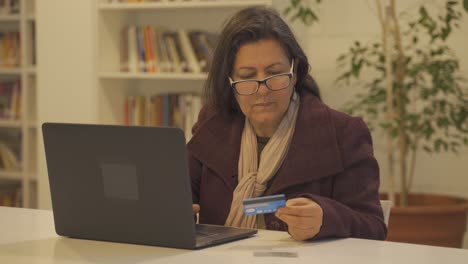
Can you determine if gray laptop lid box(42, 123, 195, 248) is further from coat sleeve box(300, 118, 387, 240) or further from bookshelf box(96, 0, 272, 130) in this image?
bookshelf box(96, 0, 272, 130)

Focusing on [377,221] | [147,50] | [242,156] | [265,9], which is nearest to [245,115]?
[242,156]

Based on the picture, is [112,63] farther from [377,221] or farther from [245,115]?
Answer: [377,221]

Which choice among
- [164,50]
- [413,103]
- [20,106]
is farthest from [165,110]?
[413,103]

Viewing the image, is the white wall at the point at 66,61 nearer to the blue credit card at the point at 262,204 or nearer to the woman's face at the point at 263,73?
the woman's face at the point at 263,73

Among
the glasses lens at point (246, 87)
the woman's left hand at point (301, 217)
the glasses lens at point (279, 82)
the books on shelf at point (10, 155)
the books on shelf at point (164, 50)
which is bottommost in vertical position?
the books on shelf at point (10, 155)

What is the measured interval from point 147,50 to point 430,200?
172cm

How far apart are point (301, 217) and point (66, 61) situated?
2834mm

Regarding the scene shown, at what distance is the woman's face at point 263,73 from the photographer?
2.09 m

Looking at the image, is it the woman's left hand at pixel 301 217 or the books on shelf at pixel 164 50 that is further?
the books on shelf at pixel 164 50

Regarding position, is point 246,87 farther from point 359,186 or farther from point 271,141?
point 359,186

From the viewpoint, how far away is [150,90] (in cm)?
450

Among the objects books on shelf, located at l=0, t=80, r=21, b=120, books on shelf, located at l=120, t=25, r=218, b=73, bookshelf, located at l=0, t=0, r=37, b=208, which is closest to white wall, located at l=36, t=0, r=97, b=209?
books on shelf, located at l=120, t=25, r=218, b=73

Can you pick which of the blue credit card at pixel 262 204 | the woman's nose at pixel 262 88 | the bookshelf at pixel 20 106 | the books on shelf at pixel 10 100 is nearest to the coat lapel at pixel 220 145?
the woman's nose at pixel 262 88

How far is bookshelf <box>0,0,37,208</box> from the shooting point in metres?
4.84
